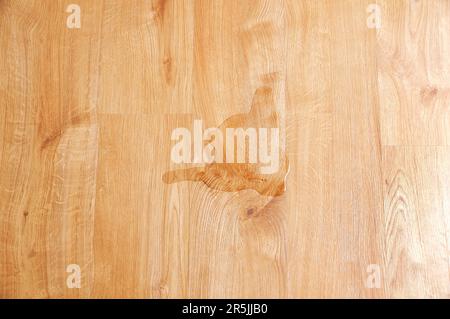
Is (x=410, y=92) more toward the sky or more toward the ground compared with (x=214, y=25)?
more toward the ground

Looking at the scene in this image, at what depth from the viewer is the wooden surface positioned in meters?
0.86

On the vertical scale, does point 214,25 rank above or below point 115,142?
above

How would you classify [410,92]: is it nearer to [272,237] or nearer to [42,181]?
[272,237]

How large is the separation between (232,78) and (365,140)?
1.07ft

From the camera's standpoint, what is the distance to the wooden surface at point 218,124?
2.81ft

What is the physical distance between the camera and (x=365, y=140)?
906 mm

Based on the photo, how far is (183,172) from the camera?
2.92 ft

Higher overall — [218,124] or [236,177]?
[218,124]

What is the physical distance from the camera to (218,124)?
35.6 inches

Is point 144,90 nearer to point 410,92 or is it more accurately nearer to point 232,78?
point 232,78

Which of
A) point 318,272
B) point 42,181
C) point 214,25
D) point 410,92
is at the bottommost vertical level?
point 318,272

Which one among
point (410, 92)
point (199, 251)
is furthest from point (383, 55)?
point (199, 251)

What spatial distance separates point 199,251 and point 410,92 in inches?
23.1

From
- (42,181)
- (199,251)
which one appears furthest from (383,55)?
(42,181)
